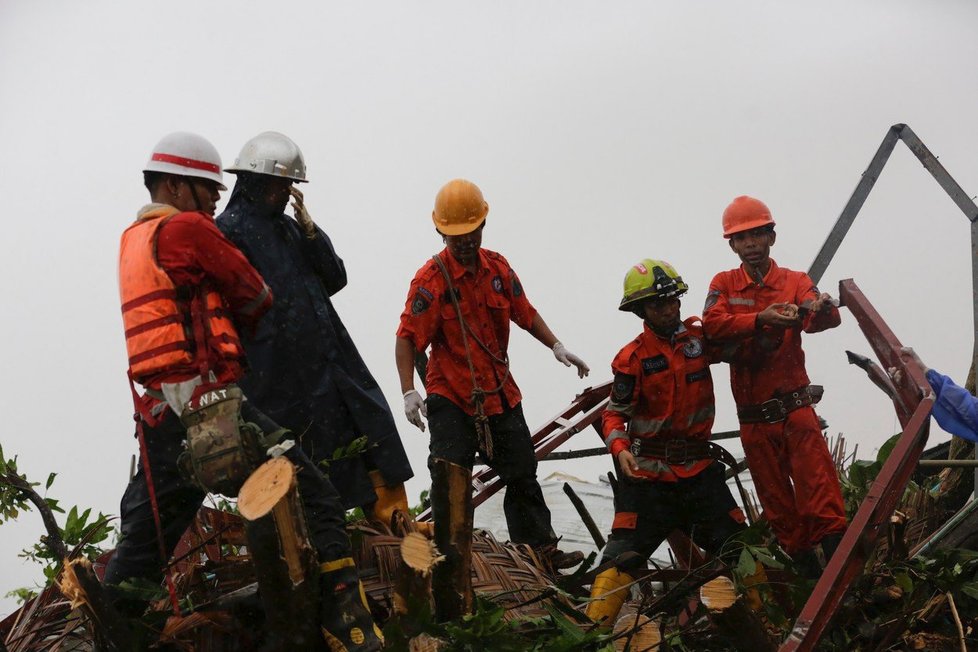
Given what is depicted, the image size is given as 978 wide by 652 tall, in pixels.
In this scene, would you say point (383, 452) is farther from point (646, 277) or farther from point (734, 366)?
Result: point (734, 366)

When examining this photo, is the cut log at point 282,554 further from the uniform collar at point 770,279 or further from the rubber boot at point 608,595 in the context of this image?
the uniform collar at point 770,279

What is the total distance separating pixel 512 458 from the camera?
5496 mm

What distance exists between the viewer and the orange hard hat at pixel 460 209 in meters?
5.55

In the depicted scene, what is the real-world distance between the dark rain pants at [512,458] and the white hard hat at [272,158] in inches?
53.0

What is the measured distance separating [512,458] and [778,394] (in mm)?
1340

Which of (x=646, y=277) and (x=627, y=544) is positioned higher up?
(x=646, y=277)

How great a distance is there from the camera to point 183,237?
11.7 feet

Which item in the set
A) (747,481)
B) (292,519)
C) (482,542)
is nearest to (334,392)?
(482,542)

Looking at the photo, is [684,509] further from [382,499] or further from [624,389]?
[382,499]

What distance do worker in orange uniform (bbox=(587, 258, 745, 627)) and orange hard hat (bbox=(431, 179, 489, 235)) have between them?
0.91 meters

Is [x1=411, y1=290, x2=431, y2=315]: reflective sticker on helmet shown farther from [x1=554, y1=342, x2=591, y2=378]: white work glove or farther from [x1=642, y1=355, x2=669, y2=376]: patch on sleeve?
[x1=642, y1=355, x2=669, y2=376]: patch on sleeve

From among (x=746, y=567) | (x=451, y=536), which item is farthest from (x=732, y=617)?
(x=451, y=536)

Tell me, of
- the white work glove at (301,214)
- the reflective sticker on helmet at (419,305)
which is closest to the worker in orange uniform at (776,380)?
the reflective sticker on helmet at (419,305)

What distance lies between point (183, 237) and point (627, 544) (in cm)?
235
